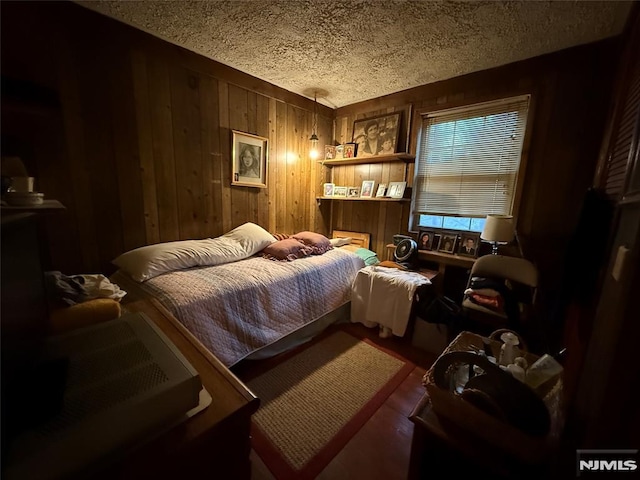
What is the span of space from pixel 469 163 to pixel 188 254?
2.67 metres

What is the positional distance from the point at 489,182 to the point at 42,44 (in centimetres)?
348

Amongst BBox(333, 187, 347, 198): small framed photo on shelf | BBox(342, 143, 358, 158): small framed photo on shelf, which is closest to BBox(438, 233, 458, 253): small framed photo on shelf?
BBox(333, 187, 347, 198): small framed photo on shelf

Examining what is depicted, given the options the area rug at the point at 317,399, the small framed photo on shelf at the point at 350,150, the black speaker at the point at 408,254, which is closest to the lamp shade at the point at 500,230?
the black speaker at the point at 408,254

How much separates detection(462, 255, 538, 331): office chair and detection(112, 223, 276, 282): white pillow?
187 centimetres

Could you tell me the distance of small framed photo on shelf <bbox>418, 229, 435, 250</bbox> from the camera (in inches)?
104

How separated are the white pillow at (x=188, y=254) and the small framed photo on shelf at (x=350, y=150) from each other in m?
1.49

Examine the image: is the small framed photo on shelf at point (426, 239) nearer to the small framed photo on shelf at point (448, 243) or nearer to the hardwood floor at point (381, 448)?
the small framed photo on shelf at point (448, 243)

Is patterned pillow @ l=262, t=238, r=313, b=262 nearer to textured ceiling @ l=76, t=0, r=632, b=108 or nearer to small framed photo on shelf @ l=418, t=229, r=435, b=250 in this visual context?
small framed photo on shelf @ l=418, t=229, r=435, b=250

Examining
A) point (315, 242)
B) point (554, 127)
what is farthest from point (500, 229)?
point (315, 242)

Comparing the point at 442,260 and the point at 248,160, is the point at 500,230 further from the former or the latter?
the point at 248,160

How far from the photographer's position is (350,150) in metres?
3.17

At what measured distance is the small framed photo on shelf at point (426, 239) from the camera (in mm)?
2650

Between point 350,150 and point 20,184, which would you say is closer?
point 20,184

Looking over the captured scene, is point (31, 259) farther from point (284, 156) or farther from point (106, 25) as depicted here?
point (284, 156)
